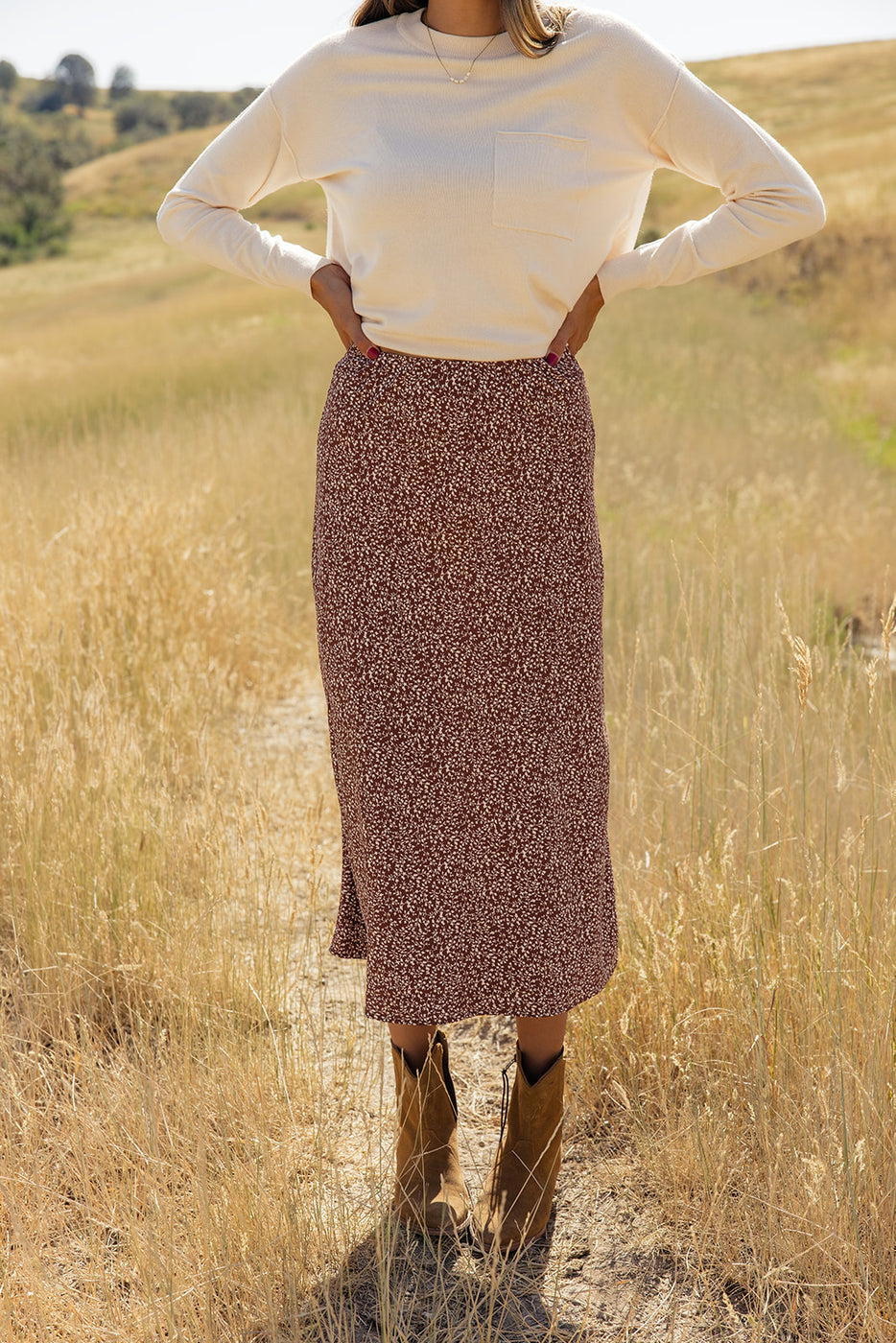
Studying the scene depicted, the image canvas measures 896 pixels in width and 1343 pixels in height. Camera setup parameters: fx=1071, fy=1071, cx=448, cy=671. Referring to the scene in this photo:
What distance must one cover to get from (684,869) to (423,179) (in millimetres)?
1356

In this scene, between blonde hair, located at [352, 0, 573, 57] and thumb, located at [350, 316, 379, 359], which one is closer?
blonde hair, located at [352, 0, 573, 57]

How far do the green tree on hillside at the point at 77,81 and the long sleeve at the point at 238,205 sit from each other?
117495 mm

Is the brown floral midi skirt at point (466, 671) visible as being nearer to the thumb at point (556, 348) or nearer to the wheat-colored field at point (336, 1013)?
the thumb at point (556, 348)

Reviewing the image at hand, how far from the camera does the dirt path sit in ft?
5.12

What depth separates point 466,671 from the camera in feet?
5.39

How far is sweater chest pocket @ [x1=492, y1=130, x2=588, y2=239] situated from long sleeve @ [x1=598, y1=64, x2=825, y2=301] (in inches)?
6.0

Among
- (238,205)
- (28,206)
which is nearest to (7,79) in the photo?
(28,206)

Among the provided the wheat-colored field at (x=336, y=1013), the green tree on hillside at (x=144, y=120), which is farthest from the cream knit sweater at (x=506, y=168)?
the green tree on hillside at (x=144, y=120)

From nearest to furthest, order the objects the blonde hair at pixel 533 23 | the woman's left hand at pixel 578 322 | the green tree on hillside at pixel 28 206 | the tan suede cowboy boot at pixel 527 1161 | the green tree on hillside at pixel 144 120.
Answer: the blonde hair at pixel 533 23 → the woman's left hand at pixel 578 322 → the tan suede cowboy boot at pixel 527 1161 → the green tree on hillside at pixel 28 206 → the green tree on hillside at pixel 144 120

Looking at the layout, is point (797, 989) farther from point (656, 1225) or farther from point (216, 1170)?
point (216, 1170)

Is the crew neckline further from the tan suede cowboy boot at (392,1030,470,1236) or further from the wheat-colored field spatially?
the tan suede cowboy boot at (392,1030,470,1236)

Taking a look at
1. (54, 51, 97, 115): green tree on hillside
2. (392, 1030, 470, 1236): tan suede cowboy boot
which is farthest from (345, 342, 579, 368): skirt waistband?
(54, 51, 97, 115): green tree on hillside

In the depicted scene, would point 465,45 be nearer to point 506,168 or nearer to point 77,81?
point 506,168

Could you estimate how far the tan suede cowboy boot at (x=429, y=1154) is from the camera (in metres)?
1.76
